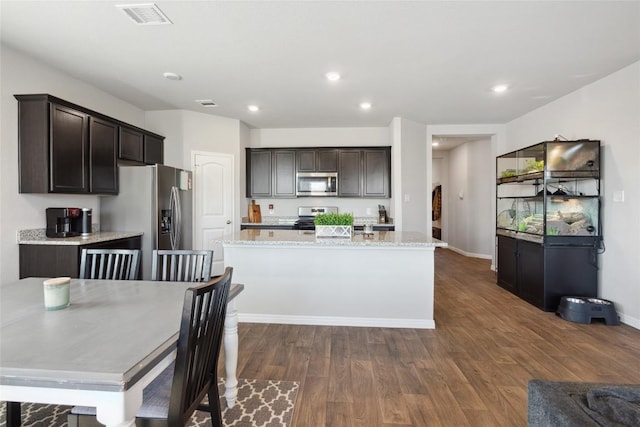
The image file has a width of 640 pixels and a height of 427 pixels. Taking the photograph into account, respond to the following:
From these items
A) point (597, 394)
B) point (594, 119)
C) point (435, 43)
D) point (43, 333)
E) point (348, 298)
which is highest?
point (435, 43)

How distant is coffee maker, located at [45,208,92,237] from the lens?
127 inches

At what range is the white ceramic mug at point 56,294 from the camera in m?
1.41

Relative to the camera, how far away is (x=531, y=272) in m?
3.93

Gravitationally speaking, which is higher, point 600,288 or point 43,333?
point 43,333

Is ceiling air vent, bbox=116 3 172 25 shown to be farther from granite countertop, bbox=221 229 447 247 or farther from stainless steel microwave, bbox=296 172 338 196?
stainless steel microwave, bbox=296 172 338 196

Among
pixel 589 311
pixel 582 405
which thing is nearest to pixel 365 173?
pixel 589 311

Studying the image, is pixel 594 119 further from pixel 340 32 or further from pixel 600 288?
pixel 340 32

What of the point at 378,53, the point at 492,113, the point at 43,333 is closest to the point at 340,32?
the point at 378,53

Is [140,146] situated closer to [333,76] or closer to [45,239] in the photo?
[45,239]

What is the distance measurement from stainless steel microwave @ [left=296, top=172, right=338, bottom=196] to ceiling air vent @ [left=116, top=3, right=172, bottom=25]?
3.49 m

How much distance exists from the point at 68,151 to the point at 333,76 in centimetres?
286

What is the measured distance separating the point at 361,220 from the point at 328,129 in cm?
182

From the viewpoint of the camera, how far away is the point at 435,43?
9.03ft

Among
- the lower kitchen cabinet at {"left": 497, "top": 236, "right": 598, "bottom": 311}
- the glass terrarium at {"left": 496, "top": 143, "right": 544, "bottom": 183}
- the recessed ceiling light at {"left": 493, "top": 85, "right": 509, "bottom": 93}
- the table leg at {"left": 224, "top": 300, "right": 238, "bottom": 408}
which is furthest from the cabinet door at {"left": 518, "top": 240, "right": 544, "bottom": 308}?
the table leg at {"left": 224, "top": 300, "right": 238, "bottom": 408}
